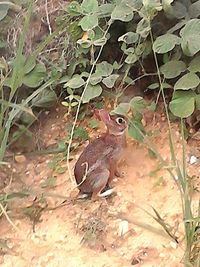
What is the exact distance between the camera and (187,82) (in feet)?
11.5

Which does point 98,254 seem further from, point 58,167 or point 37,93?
point 37,93

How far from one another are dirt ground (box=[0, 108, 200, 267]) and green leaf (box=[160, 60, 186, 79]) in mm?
257

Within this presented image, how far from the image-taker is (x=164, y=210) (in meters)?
3.36

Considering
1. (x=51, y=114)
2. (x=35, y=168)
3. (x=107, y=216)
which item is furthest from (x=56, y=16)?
(x=107, y=216)

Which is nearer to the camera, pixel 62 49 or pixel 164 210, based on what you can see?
pixel 164 210

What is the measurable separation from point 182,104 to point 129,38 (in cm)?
38

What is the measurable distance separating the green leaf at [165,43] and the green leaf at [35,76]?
0.59 m

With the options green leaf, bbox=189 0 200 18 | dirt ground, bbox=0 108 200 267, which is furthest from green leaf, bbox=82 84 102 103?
green leaf, bbox=189 0 200 18

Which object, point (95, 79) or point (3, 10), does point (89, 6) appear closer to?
point (95, 79)

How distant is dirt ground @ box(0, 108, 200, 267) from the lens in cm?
321

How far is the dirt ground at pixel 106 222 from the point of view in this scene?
3213 mm

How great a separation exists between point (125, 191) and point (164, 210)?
206 millimetres

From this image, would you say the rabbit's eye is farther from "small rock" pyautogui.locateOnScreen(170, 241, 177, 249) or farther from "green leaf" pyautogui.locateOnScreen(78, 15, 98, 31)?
"small rock" pyautogui.locateOnScreen(170, 241, 177, 249)

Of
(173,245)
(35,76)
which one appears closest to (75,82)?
(35,76)
